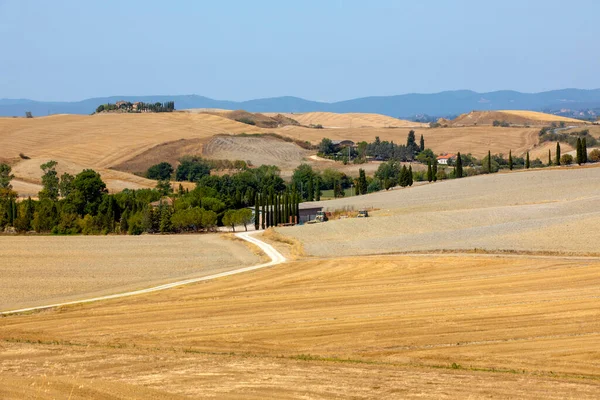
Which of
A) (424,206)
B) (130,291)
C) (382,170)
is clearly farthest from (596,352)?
(382,170)

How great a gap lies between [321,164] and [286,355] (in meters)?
134

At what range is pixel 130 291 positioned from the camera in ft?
143

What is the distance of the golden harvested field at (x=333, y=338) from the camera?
2366cm

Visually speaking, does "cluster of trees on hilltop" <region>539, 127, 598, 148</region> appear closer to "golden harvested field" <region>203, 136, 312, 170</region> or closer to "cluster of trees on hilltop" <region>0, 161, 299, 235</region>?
"golden harvested field" <region>203, 136, 312, 170</region>

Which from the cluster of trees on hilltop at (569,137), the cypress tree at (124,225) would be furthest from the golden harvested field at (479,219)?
the cluster of trees on hilltop at (569,137)

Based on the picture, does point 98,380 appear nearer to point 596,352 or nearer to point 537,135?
point 596,352

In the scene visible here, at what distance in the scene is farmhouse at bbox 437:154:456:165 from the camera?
541ft

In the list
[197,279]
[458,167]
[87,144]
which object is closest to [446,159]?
[458,167]

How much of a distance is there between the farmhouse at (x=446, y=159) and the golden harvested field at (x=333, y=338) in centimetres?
11965

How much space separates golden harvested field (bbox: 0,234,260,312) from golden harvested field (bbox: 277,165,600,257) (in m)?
6.72

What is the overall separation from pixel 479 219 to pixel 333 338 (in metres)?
37.8

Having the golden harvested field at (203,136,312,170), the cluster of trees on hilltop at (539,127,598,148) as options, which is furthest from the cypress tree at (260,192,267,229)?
the cluster of trees on hilltop at (539,127,598,148)

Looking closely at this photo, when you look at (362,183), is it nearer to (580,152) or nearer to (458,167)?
(458,167)

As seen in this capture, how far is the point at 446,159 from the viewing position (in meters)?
171
